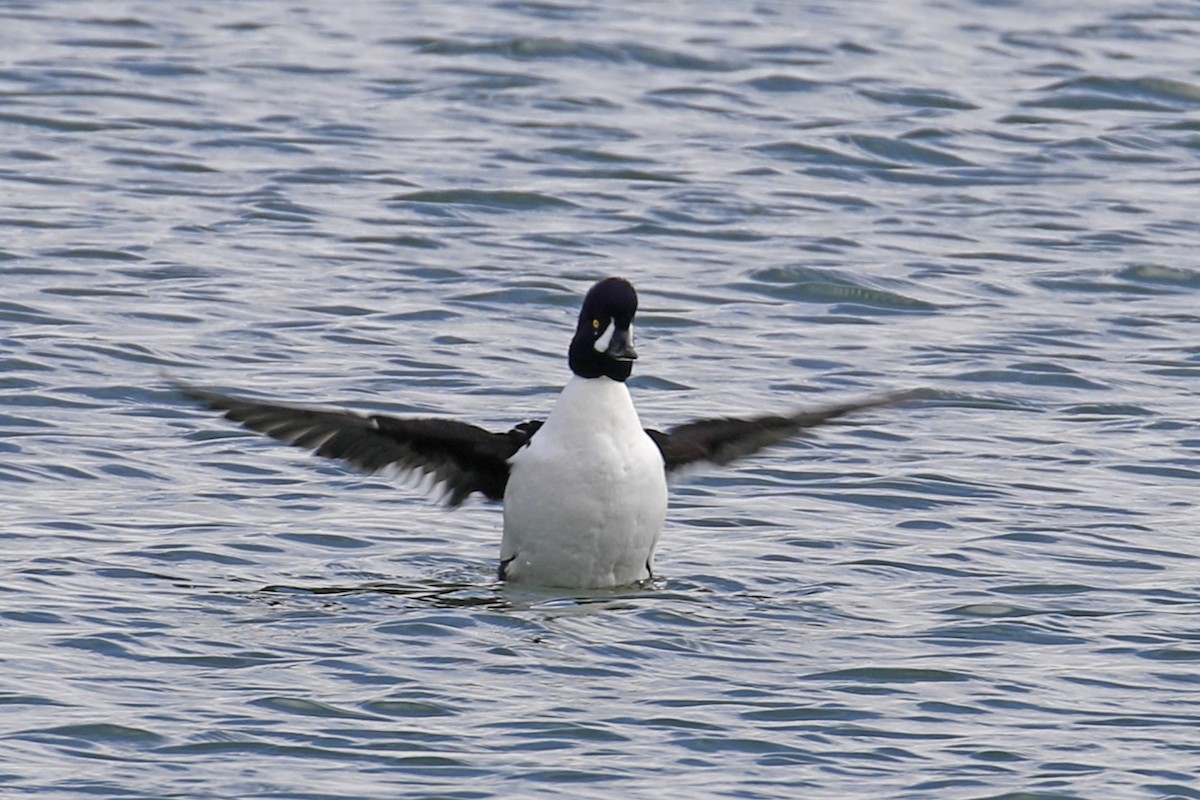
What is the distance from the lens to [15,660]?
911cm

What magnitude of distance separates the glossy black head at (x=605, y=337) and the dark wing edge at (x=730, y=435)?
0.62 meters

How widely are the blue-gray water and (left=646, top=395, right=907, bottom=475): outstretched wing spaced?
49cm

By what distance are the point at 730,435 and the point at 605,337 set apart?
0.92 m

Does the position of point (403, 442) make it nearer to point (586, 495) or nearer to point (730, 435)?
point (586, 495)

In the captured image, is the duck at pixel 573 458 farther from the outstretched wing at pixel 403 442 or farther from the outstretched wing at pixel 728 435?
the outstretched wing at pixel 728 435

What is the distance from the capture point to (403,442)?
1054 centimetres

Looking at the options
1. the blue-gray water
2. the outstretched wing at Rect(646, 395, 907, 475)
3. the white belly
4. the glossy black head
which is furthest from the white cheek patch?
the blue-gray water

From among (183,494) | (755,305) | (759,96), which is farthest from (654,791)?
(759,96)

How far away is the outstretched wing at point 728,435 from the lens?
11.0m

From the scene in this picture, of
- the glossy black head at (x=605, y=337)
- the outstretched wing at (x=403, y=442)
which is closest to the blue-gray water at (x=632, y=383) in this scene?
the outstretched wing at (x=403, y=442)

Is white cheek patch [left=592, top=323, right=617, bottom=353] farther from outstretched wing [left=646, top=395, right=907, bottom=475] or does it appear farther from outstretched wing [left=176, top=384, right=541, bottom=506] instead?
outstretched wing [left=646, top=395, right=907, bottom=475]

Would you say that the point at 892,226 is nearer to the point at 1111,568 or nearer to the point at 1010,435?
the point at 1010,435

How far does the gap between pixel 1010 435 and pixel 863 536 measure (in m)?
2.13

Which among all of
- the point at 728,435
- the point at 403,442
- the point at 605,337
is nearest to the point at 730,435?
the point at 728,435
